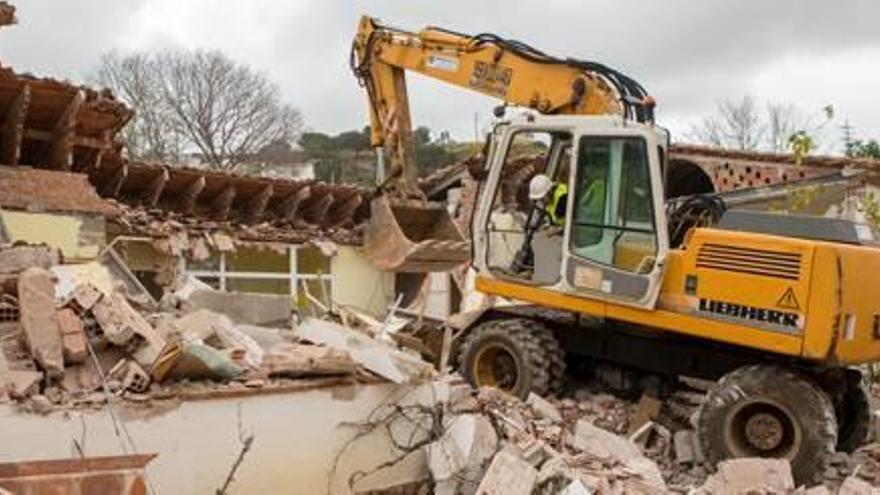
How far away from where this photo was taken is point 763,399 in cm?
762

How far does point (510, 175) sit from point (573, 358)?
247 centimetres

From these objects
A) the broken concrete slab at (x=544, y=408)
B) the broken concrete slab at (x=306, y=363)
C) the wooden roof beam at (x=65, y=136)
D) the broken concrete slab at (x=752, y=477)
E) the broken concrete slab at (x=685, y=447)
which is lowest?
the broken concrete slab at (x=685, y=447)

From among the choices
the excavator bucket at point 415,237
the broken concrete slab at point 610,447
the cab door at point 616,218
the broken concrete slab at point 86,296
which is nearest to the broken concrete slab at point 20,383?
the broken concrete slab at point 86,296

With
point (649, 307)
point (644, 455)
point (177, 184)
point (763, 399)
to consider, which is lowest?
point (644, 455)

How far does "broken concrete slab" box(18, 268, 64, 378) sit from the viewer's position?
6180mm

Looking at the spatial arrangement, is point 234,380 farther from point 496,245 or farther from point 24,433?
point 496,245

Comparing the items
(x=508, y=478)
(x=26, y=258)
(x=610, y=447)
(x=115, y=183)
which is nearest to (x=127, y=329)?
(x=26, y=258)

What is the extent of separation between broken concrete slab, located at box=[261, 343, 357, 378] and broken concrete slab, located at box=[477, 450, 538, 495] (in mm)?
1219

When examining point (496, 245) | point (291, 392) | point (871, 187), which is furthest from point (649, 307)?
point (871, 187)

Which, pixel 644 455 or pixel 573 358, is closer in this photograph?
pixel 644 455

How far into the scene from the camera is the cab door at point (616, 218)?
8.42 meters

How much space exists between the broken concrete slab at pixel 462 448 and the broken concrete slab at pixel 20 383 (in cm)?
268

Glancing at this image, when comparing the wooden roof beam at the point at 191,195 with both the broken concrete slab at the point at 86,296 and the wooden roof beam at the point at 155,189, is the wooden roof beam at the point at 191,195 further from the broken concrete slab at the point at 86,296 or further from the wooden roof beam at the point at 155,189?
the broken concrete slab at the point at 86,296

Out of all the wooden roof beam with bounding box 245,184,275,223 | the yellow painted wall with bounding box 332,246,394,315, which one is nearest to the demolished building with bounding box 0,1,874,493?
the wooden roof beam with bounding box 245,184,275,223
